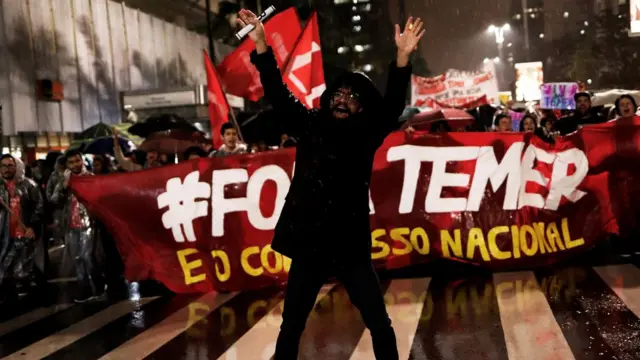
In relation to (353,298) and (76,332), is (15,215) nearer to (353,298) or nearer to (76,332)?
(76,332)

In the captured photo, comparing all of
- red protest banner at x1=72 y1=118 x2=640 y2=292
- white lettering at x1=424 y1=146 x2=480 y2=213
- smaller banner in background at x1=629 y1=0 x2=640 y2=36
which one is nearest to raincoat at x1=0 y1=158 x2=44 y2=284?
red protest banner at x1=72 y1=118 x2=640 y2=292

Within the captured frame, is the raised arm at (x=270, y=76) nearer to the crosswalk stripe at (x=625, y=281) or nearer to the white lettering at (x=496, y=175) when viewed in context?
the crosswalk stripe at (x=625, y=281)

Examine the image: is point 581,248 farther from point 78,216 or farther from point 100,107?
point 100,107

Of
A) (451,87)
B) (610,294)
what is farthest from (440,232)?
(451,87)

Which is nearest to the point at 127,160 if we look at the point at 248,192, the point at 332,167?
the point at 248,192

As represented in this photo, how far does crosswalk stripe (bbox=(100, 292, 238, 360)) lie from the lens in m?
6.14

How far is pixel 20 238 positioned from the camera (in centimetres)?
946

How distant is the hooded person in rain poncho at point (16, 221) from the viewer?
941 centimetres

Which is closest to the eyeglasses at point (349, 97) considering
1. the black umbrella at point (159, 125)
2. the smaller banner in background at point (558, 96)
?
the black umbrella at point (159, 125)

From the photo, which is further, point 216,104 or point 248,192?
point 216,104

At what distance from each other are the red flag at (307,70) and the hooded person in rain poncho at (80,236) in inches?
147

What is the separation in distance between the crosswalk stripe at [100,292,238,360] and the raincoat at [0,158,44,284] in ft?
8.28

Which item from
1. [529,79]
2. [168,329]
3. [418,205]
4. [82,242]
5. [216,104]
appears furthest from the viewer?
[529,79]

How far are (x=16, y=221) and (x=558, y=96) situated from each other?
15409 mm
